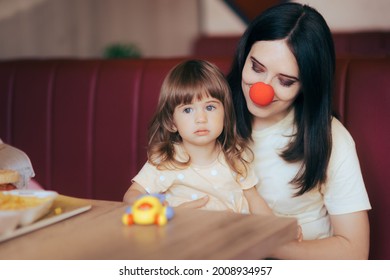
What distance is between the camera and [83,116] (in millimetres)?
1990

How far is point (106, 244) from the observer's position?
0.90 m

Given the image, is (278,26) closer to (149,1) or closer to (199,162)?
(199,162)

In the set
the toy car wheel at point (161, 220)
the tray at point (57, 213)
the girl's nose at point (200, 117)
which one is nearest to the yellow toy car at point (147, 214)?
the toy car wheel at point (161, 220)

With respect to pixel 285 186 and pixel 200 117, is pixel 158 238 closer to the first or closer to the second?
pixel 200 117

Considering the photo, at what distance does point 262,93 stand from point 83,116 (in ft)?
2.69

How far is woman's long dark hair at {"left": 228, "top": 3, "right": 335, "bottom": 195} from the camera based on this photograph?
140 cm

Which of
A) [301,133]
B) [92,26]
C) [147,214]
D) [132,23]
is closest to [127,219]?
[147,214]

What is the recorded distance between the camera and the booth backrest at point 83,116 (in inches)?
75.1

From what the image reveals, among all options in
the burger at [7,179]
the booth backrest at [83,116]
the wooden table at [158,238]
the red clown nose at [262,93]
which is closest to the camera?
the wooden table at [158,238]

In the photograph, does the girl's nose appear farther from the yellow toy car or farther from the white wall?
the white wall

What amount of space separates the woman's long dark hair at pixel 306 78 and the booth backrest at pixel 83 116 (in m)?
0.26

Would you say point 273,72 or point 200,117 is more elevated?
point 273,72

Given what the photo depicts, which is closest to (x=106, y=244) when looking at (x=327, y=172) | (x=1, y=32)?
(x=327, y=172)

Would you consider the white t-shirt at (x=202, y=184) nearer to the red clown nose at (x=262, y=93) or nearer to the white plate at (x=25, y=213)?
the red clown nose at (x=262, y=93)
